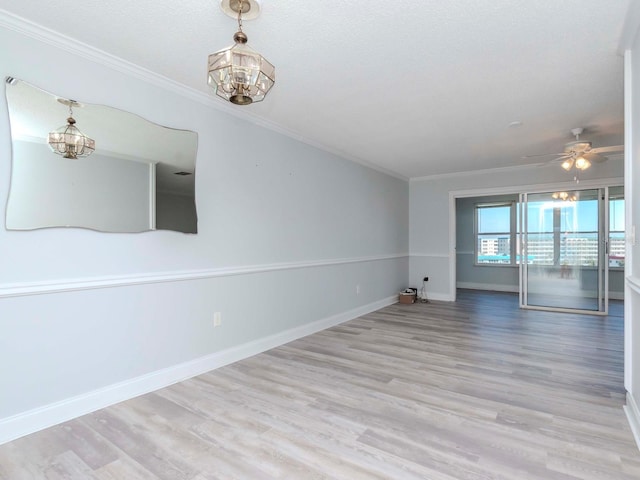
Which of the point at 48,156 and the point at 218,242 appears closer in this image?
the point at 48,156

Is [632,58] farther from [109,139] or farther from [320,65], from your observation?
[109,139]

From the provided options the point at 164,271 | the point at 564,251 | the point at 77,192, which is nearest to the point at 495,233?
the point at 564,251

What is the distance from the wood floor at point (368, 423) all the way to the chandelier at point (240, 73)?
186cm

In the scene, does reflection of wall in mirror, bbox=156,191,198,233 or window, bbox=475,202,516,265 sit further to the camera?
window, bbox=475,202,516,265

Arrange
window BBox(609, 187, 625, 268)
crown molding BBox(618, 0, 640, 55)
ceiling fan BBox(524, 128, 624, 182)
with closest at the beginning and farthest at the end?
crown molding BBox(618, 0, 640, 55) < ceiling fan BBox(524, 128, 624, 182) < window BBox(609, 187, 625, 268)

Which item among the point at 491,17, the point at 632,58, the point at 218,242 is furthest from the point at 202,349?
the point at 632,58

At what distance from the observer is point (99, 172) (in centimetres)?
242

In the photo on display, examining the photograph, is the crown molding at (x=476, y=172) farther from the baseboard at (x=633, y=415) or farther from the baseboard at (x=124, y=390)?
the baseboard at (x=124, y=390)

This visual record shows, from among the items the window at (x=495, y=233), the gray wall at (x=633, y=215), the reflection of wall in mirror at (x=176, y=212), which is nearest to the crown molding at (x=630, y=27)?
the gray wall at (x=633, y=215)

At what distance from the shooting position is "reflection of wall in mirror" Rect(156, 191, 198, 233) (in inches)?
109

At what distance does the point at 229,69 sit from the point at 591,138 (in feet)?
15.1

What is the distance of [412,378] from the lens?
292 centimetres

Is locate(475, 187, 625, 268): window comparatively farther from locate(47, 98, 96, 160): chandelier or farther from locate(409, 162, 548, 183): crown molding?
locate(47, 98, 96, 160): chandelier

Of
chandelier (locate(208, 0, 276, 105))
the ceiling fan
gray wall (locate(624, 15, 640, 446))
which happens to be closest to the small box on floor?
the ceiling fan
